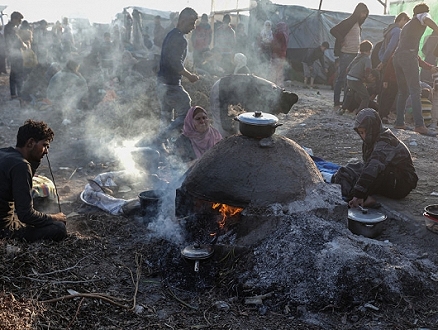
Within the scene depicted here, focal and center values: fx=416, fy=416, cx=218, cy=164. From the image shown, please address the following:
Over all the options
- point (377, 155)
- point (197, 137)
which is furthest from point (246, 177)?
point (197, 137)

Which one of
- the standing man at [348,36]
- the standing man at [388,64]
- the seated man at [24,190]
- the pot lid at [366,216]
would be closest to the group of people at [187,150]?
the seated man at [24,190]

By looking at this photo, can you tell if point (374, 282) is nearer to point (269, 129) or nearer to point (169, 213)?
point (269, 129)

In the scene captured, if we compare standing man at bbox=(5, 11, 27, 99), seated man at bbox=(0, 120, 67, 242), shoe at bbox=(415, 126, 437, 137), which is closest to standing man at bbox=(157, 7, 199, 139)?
seated man at bbox=(0, 120, 67, 242)

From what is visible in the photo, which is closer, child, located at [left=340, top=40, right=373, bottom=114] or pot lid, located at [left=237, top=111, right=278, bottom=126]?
pot lid, located at [left=237, top=111, right=278, bottom=126]

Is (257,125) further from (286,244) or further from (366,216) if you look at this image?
(366,216)

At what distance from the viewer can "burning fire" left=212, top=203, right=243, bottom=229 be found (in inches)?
155

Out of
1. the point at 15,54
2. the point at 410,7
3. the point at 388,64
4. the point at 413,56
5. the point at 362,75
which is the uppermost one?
the point at 410,7

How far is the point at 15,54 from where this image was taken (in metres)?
11.0

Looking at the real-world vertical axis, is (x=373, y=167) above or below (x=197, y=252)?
above

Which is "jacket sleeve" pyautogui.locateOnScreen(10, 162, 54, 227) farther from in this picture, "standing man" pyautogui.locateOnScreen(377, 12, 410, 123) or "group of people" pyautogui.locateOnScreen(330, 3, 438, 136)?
"standing man" pyautogui.locateOnScreen(377, 12, 410, 123)

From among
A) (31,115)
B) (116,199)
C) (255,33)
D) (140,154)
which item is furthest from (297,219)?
(255,33)

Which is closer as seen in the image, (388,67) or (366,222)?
(366,222)

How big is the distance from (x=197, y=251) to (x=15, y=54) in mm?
9786

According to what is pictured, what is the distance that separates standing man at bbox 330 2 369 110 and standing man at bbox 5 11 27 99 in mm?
8091
